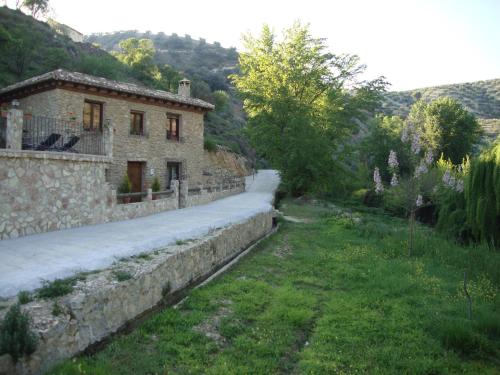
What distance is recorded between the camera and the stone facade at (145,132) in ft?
54.4

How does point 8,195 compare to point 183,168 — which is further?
point 183,168

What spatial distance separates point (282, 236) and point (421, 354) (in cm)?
882

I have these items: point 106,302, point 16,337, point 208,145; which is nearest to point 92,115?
point 208,145

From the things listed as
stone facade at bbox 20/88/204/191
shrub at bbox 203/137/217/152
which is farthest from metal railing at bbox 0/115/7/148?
shrub at bbox 203/137/217/152

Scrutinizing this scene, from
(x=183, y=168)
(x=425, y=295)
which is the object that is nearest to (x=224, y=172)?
(x=183, y=168)

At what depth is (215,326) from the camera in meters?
6.32

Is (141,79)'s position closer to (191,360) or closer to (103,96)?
(103,96)

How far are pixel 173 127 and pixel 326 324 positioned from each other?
1731 cm

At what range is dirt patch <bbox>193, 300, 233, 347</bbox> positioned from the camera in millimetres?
5938

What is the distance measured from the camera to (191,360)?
5195mm

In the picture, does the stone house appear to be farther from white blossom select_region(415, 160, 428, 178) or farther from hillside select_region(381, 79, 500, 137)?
hillside select_region(381, 79, 500, 137)

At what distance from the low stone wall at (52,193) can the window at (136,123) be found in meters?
7.36

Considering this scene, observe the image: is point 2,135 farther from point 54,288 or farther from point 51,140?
point 54,288

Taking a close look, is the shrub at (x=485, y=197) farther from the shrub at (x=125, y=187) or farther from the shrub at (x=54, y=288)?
the shrub at (x=125, y=187)
